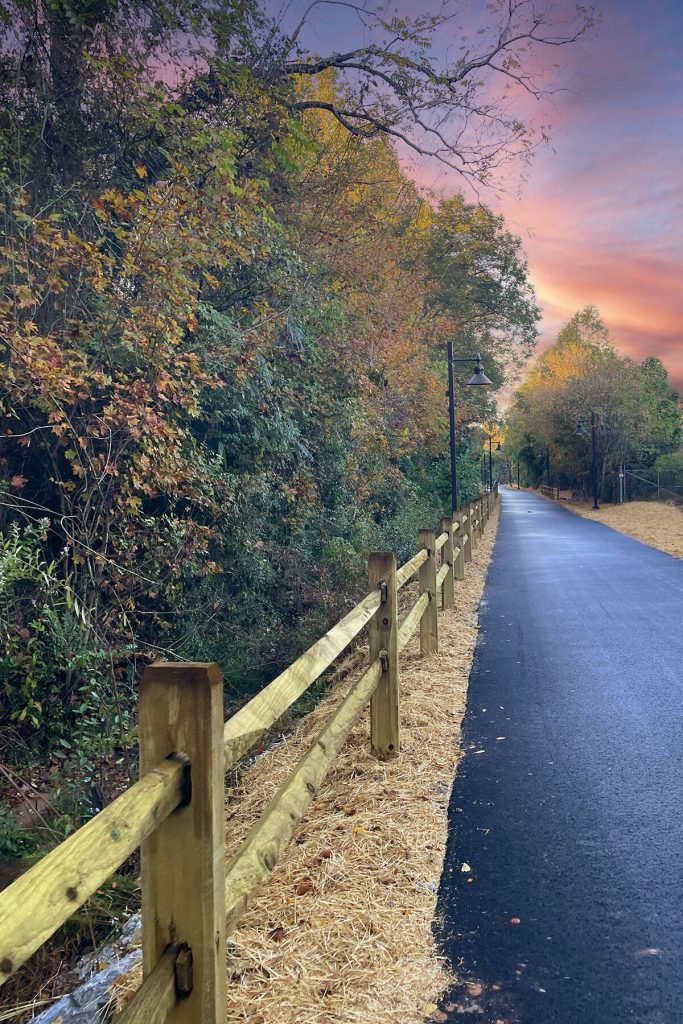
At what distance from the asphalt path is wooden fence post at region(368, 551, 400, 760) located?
1.70ft

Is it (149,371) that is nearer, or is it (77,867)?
(77,867)

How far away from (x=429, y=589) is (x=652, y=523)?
1987 centimetres

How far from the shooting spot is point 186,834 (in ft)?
5.54

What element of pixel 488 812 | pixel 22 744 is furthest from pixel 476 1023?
pixel 22 744

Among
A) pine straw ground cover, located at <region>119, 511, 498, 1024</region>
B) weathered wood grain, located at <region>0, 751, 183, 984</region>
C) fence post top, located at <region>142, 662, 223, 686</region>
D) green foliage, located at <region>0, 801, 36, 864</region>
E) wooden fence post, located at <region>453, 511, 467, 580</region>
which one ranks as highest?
fence post top, located at <region>142, 662, 223, 686</region>

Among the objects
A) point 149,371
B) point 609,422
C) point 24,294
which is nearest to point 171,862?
point 24,294

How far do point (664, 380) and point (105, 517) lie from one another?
5569 centimetres

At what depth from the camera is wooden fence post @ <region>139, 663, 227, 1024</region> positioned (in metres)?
1.66

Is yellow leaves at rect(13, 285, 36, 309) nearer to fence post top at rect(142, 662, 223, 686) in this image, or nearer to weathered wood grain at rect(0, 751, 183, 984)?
fence post top at rect(142, 662, 223, 686)

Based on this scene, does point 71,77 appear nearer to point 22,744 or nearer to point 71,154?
point 71,154

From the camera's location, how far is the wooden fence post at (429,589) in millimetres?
6629

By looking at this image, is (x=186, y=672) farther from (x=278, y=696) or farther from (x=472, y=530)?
(x=472, y=530)

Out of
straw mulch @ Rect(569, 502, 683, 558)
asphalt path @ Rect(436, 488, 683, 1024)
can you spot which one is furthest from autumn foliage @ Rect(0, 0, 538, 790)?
straw mulch @ Rect(569, 502, 683, 558)

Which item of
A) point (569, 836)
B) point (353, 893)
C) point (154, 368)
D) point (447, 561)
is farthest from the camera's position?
point (447, 561)
